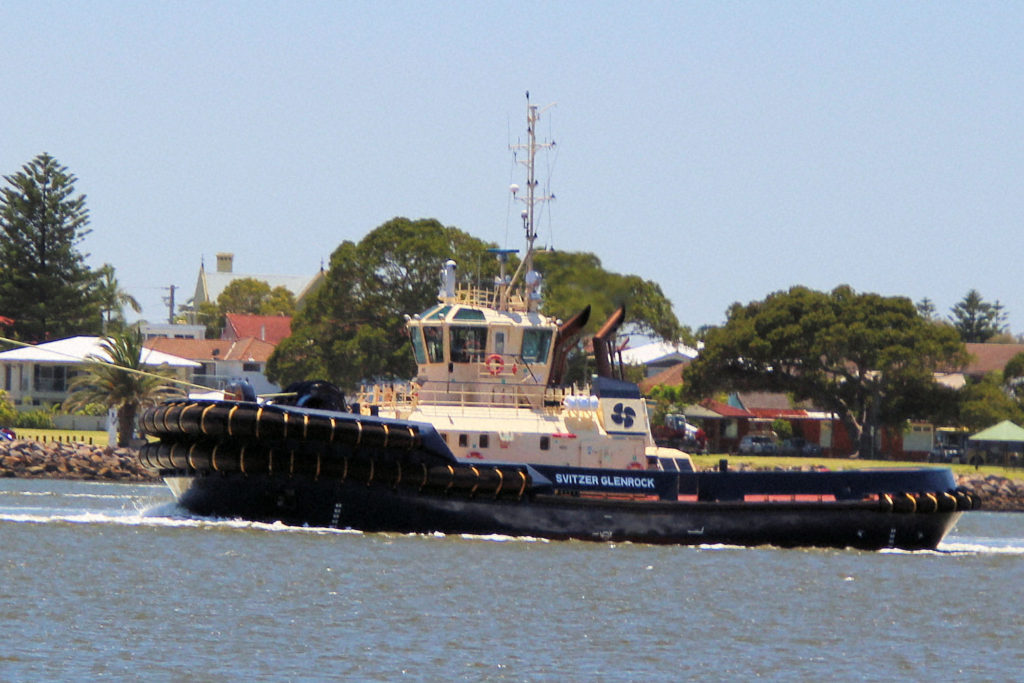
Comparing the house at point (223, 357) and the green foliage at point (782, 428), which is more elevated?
the house at point (223, 357)

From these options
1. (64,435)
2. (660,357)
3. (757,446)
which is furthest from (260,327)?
(757,446)

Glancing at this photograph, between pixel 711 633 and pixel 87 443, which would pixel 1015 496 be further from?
pixel 711 633

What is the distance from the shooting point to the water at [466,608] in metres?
18.4

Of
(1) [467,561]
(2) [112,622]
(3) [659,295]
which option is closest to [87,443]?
(3) [659,295]

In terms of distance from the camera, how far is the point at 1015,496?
52.9 m

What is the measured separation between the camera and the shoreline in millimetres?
49938

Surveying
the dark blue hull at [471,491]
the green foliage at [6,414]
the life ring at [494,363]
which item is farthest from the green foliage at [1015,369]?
the life ring at [494,363]

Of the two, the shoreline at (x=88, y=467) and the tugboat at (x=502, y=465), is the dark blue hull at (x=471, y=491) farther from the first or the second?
the shoreline at (x=88, y=467)

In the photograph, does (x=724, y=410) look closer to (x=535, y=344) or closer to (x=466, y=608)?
(x=535, y=344)

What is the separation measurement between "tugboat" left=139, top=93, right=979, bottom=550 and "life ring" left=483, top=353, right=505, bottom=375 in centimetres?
2

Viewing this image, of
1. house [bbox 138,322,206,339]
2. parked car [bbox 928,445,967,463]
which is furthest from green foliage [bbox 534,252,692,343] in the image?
house [bbox 138,322,206,339]

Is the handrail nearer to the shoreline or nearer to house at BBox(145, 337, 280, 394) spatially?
the shoreline

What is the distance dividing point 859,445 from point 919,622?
143 feet

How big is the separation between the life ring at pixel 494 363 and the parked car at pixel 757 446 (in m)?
36.2
